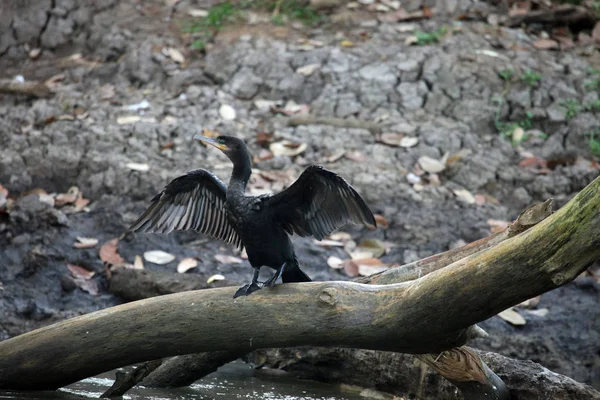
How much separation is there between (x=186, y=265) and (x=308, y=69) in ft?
10.2

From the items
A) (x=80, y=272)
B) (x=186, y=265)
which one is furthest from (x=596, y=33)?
(x=80, y=272)

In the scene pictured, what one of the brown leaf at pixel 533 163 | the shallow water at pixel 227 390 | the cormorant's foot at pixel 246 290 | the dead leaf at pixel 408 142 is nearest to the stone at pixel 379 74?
the dead leaf at pixel 408 142

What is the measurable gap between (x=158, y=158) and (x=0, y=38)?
300 centimetres

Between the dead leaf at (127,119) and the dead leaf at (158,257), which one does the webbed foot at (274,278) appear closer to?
the dead leaf at (158,257)

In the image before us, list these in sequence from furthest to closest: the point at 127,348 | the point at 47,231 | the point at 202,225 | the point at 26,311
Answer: the point at 47,231 → the point at 26,311 → the point at 202,225 → the point at 127,348

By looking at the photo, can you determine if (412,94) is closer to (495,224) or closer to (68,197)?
(495,224)

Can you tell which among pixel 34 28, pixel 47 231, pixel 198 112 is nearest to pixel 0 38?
pixel 34 28

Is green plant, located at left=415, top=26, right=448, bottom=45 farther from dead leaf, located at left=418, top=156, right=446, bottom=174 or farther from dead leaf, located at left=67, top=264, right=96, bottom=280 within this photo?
dead leaf, located at left=67, top=264, right=96, bottom=280

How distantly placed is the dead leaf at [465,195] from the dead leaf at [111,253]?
9.81 ft

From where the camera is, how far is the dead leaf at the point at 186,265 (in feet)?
22.0

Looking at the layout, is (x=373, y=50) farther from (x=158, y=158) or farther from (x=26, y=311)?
(x=26, y=311)

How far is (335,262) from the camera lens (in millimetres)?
6852

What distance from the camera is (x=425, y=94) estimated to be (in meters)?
8.88

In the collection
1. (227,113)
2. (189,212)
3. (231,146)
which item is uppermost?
(231,146)
